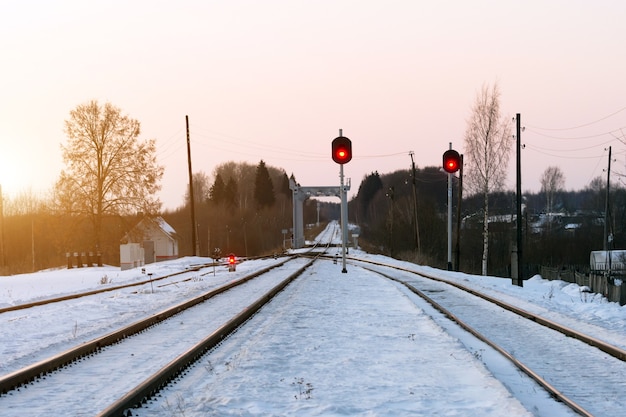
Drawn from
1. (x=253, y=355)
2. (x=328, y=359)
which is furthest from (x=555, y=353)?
(x=253, y=355)

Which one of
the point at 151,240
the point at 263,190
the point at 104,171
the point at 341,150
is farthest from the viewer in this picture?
the point at 263,190

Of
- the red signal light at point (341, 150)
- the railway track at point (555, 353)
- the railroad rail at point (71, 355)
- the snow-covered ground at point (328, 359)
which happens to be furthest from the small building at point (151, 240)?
the railway track at point (555, 353)

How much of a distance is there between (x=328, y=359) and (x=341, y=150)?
13549 mm

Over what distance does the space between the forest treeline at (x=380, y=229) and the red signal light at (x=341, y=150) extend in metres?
23.1

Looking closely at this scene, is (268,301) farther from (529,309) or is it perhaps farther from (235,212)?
(235,212)

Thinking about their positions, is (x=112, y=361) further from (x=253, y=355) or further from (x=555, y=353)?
(x=555, y=353)

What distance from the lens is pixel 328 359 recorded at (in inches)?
296

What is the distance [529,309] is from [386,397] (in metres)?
8.35

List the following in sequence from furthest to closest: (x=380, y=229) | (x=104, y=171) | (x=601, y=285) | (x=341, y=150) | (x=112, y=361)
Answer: (x=380, y=229) < (x=104, y=171) < (x=341, y=150) < (x=601, y=285) < (x=112, y=361)

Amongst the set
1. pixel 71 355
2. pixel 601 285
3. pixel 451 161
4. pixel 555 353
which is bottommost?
pixel 601 285

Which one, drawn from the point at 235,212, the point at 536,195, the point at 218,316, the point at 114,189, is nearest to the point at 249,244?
the point at 235,212

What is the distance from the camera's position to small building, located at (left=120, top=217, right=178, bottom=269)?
4334cm

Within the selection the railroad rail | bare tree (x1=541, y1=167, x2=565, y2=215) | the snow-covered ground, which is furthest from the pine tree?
the railroad rail

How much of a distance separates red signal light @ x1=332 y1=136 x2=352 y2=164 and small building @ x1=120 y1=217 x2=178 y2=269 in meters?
18.9
